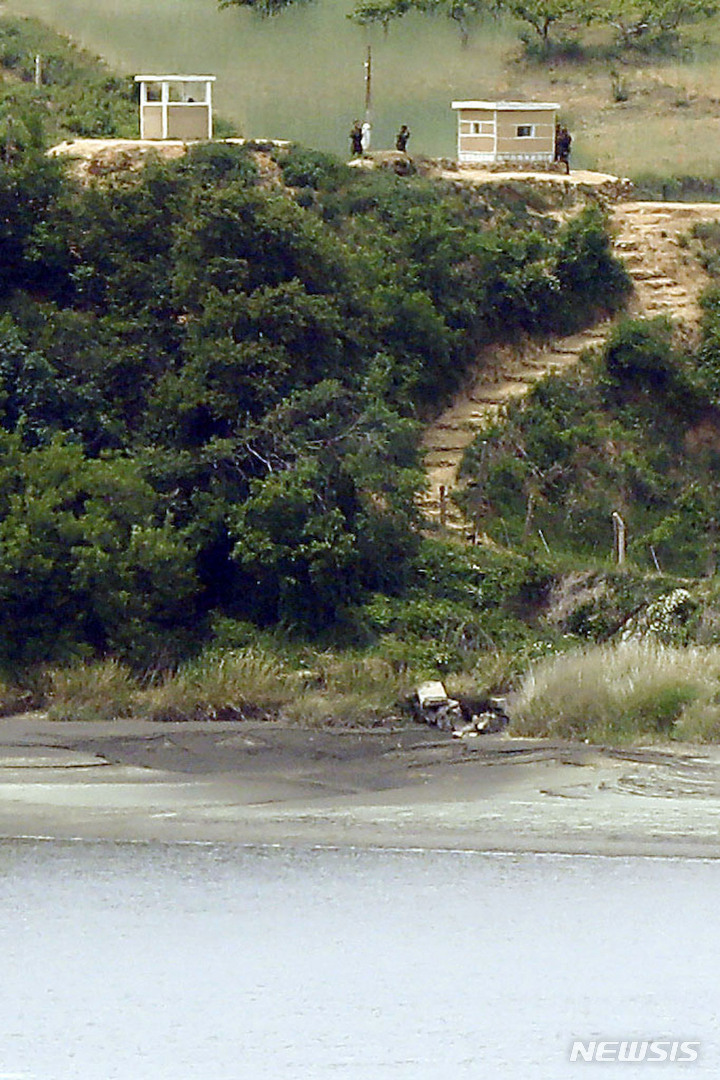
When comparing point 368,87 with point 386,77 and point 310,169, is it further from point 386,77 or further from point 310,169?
point 310,169

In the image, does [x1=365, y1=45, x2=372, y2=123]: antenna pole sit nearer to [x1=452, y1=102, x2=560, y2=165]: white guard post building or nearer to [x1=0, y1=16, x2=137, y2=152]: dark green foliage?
[x1=452, y1=102, x2=560, y2=165]: white guard post building

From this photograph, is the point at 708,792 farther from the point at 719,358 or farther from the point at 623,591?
the point at 719,358

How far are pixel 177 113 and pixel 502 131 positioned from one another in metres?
6.44

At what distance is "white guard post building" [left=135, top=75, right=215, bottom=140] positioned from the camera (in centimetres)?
3078

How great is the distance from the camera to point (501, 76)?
4106cm

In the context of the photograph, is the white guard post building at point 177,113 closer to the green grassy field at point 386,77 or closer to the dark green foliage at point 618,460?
the green grassy field at point 386,77

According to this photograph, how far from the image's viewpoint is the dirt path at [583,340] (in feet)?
84.9

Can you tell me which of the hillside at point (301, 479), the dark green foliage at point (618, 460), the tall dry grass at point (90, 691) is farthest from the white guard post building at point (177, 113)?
the tall dry grass at point (90, 691)

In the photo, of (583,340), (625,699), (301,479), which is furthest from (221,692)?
(583,340)

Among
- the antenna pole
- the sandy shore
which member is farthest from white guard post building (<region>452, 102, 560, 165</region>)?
the sandy shore

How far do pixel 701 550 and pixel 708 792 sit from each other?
11328mm

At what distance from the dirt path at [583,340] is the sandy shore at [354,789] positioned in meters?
7.90

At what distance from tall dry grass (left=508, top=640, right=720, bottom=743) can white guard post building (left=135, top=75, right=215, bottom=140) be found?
17073 mm

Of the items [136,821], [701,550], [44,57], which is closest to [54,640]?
[136,821]
